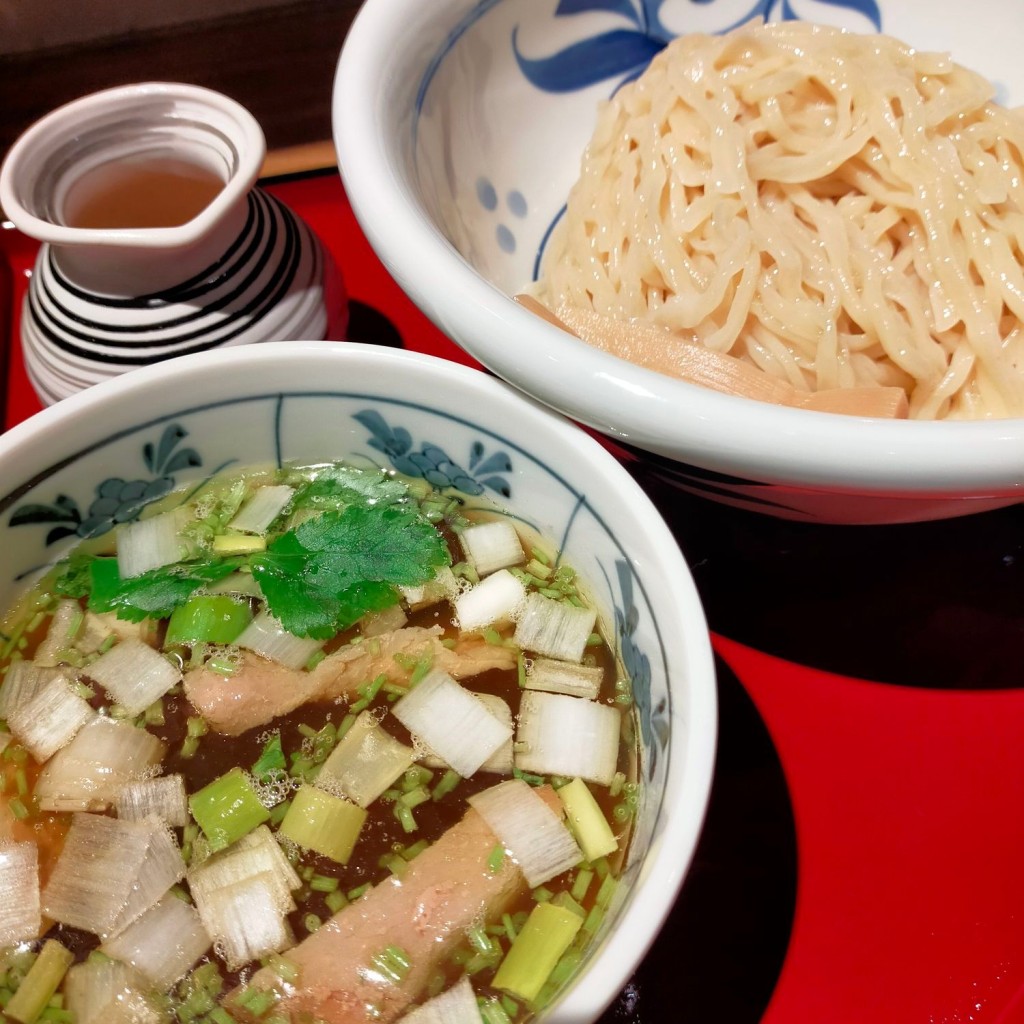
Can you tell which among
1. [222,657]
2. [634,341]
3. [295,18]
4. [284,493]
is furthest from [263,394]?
[295,18]

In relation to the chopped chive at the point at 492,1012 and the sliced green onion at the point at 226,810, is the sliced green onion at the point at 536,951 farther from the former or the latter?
the sliced green onion at the point at 226,810

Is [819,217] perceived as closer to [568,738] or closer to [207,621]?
[568,738]

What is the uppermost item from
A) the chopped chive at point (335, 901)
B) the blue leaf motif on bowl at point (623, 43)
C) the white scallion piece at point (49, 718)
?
the blue leaf motif on bowl at point (623, 43)

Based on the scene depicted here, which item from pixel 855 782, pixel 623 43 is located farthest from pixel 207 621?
pixel 623 43

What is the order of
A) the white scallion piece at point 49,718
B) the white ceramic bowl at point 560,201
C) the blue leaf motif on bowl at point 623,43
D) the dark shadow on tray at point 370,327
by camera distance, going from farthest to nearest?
the dark shadow on tray at point 370,327 < the blue leaf motif on bowl at point 623,43 < the white scallion piece at point 49,718 < the white ceramic bowl at point 560,201

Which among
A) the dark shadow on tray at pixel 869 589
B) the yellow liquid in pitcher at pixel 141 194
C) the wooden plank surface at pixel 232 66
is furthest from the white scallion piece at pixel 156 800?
the wooden plank surface at pixel 232 66

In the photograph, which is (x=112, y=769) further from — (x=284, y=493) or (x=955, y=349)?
(x=955, y=349)
